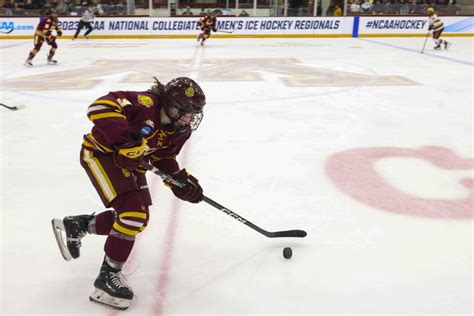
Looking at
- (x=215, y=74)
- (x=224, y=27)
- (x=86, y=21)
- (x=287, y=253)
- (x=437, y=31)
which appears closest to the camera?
(x=287, y=253)

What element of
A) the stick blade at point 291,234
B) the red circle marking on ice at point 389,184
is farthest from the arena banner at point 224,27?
the stick blade at point 291,234

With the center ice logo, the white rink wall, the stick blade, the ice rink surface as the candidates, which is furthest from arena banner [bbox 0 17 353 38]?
the stick blade

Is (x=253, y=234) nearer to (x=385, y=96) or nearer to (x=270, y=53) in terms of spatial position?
(x=385, y=96)

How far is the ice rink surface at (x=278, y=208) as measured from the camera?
1.64 metres

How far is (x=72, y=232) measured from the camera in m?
1.73

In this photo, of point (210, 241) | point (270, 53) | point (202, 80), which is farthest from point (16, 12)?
point (210, 241)

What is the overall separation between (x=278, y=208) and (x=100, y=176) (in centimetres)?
116

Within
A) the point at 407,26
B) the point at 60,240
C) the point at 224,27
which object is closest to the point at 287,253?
the point at 60,240

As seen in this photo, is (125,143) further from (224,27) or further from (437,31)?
(224,27)

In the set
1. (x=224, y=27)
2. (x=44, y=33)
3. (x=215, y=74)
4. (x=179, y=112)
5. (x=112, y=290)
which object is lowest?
(x=215, y=74)

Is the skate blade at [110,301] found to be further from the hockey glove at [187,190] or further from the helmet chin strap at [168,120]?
the helmet chin strap at [168,120]

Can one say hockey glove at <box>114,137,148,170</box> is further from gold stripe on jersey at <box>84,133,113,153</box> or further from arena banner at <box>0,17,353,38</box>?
arena banner at <box>0,17,353,38</box>

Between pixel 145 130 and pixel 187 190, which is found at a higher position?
pixel 145 130

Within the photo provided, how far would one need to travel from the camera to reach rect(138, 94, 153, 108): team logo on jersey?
1529mm
